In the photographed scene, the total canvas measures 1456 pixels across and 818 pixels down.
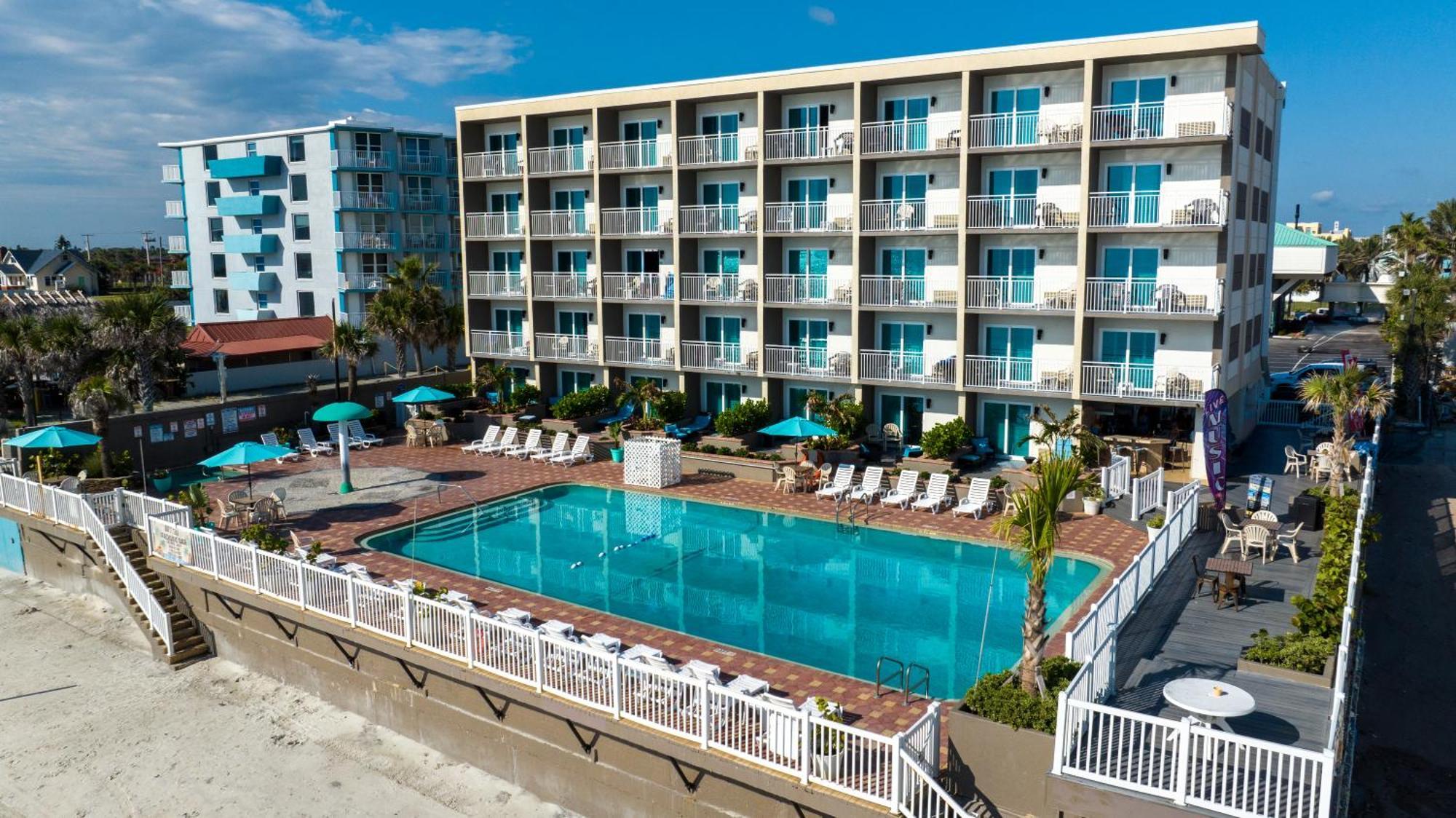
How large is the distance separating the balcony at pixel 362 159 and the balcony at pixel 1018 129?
3384 cm

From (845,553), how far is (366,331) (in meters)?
23.1

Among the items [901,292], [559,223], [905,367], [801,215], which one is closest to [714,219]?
[801,215]

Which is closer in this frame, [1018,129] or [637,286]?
[1018,129]

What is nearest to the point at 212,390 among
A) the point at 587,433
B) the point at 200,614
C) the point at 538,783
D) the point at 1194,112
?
the point at 587,433

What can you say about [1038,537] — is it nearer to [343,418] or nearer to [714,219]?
[343,418]

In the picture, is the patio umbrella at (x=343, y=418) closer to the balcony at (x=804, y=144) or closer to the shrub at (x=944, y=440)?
the balcony at (x=804, y=144)

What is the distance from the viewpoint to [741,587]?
20.1 meters

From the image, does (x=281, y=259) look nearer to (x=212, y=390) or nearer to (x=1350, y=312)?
(x=212, y=390)

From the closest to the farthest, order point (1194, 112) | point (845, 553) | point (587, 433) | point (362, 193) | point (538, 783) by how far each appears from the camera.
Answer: point (538, 783)
point (845, 553)
point (1194, 112)
point (587, 433)
point (362, 193)

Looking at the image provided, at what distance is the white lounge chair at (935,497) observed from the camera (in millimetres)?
25188

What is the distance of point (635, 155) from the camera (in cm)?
3403

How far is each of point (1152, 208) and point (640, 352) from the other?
681 inches

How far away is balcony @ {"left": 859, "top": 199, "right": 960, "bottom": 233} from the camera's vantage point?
95.5 feet

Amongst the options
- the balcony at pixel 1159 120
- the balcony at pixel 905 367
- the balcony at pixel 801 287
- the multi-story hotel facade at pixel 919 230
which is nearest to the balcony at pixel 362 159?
the multi-story hotel facade at pixel 919 230
